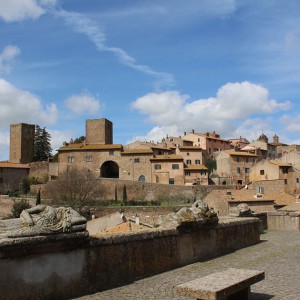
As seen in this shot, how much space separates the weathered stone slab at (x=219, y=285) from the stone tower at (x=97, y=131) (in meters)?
82.5

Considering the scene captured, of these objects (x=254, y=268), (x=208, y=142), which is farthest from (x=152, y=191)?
(x=254, y=268)

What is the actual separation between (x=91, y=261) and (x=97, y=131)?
83.2 meters

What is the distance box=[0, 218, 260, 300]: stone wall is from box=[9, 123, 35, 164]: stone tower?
287 feet

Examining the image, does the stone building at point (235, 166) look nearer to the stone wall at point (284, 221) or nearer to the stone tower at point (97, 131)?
the stone tower at point (97, 131)

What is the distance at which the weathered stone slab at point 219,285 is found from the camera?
5855 millimetres

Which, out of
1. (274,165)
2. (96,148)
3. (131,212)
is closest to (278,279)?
(131,212)

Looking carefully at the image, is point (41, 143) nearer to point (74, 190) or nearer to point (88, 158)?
point (88, 158)

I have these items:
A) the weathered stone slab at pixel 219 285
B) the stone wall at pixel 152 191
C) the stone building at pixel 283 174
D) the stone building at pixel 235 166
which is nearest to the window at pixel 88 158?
the stone wall at pixel 152 191

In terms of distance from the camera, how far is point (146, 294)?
7242 millimetres

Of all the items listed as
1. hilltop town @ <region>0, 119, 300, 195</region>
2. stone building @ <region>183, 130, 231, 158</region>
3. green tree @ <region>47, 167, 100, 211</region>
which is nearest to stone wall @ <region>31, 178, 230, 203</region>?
green tree @ <region>47, 167, 100, 211</region>

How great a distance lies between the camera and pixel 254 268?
31.6 feet

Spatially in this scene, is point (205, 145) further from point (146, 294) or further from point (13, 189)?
point (146, 294)

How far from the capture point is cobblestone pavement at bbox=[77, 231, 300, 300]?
7.16m

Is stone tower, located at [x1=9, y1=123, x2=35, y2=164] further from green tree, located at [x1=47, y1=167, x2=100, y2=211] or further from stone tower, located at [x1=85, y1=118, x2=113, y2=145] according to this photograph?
green tree, located at [x1=47, y1=167, x2=100, y2=211]
